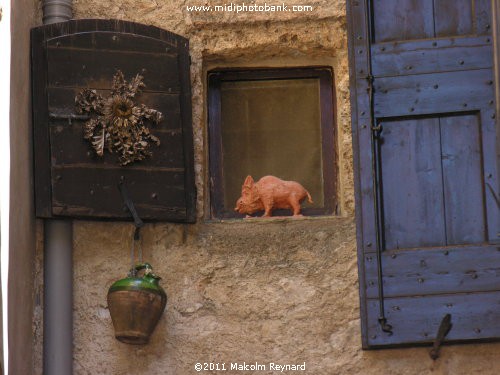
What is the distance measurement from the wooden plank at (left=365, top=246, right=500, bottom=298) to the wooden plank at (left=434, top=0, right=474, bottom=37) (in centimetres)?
97

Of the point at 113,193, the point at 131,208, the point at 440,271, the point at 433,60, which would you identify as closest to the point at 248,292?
the point at 131,208

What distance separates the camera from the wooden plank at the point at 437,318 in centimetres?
491

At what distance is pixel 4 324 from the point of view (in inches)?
180

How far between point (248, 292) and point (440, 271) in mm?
834

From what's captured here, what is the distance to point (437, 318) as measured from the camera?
4.93 metres

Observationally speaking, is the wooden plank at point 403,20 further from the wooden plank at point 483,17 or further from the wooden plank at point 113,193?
the wooden plank at point 113,193

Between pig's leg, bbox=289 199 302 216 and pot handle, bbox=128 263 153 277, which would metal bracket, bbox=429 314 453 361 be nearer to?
pig's leg, bbox=289 199 302 216

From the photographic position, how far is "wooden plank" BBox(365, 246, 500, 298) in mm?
4949

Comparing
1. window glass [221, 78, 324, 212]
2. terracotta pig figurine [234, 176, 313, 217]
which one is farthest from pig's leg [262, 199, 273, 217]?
window glass [221, 78, 324, 212]

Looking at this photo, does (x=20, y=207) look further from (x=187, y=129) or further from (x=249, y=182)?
(x=249, y=182)

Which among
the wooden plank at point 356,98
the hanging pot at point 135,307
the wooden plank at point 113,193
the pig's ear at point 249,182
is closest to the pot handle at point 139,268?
the hanging pot at point 135,307

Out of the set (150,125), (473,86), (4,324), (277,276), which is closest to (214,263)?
(277,276)

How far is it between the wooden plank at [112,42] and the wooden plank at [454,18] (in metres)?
1.19

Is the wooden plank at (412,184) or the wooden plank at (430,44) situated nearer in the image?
the wooden plank at (412,184)
